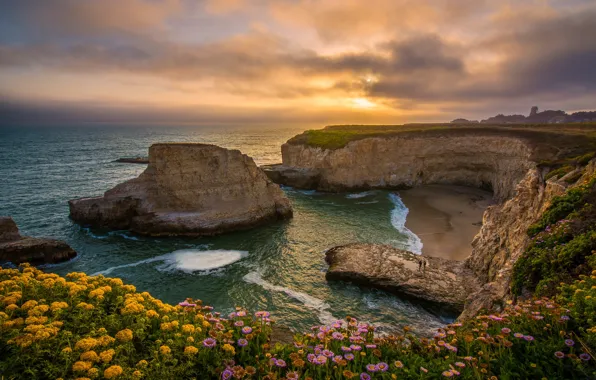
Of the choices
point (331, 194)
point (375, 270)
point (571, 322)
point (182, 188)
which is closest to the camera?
point (571, 322)

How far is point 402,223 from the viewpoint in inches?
1390

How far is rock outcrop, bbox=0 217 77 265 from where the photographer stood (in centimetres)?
2444

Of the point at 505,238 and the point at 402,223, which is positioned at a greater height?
the point at 505,238

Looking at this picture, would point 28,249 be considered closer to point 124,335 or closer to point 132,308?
point 132,308

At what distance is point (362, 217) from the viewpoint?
37625mm

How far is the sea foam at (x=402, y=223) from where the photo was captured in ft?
91.1

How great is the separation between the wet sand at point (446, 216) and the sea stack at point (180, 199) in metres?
17.7

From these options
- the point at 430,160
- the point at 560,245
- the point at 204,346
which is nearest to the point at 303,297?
the point at 560,245

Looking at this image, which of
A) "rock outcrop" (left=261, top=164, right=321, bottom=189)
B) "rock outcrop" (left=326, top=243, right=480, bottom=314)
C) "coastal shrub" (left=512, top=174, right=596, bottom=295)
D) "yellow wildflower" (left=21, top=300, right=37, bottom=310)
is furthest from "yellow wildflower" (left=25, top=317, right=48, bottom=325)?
"rock outcrop" (left=261, top=164, right=321, bottom=189)

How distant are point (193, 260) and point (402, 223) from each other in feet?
72.6

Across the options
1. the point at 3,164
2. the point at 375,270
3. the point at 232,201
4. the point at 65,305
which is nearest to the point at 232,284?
the point at 375,270

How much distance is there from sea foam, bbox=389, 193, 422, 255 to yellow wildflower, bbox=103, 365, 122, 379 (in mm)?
25041

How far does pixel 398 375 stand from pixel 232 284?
17.9 metres

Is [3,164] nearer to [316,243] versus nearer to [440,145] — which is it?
[316,243]
